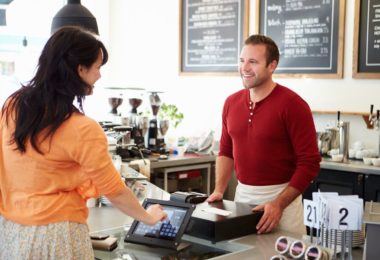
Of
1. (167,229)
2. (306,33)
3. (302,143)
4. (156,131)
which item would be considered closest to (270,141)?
(302,143)

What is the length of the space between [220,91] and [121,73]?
135cm

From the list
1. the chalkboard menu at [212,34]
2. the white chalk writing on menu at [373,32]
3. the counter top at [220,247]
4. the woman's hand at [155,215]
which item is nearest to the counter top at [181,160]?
the chalkboard menu at [212,34]

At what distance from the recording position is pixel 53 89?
1.54 m

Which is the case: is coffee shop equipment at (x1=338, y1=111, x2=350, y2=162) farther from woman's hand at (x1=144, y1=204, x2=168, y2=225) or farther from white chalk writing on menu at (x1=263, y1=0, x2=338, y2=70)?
woman's hand at (x1=144, y1=204, x2=168, y2=225)

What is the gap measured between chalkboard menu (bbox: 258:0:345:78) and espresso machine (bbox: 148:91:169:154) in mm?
1094

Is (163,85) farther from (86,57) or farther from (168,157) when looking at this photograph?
(86,57)

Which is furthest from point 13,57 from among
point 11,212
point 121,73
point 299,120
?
point 11,212

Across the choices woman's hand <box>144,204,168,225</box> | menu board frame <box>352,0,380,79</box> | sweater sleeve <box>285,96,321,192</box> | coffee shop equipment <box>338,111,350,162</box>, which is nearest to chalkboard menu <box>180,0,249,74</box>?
menu board frame <box>352,0,380,79</box>

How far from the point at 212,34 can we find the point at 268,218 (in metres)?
3.25

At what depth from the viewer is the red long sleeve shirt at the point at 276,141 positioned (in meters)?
2.45

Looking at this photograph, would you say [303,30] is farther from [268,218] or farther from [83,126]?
[83,126]

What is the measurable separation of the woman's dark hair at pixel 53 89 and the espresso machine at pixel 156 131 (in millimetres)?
3138

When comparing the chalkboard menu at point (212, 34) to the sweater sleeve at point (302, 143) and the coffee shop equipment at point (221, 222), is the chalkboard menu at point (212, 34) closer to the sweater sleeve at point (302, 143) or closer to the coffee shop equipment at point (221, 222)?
the sweater sleeve at point (302, 143)

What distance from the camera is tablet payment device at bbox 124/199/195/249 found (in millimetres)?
1942
